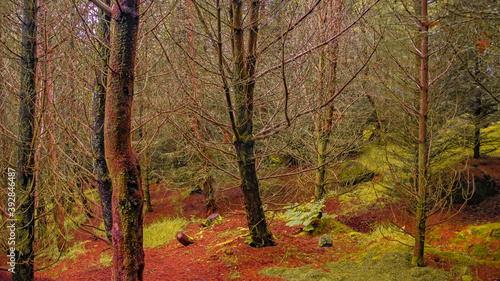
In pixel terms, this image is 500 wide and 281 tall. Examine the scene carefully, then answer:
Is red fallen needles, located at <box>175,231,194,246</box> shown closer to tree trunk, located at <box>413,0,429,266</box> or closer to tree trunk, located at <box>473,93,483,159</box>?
tree trunk, located at <box>413,0,429,266</box>

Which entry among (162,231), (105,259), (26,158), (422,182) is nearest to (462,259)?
(422,182)

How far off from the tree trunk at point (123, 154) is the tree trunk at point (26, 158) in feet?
8.16

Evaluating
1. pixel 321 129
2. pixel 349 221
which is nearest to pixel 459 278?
pixel 321 129

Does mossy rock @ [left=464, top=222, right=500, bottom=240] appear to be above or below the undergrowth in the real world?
above

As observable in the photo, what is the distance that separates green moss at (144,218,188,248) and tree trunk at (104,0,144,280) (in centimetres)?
689

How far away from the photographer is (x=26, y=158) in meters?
4.38

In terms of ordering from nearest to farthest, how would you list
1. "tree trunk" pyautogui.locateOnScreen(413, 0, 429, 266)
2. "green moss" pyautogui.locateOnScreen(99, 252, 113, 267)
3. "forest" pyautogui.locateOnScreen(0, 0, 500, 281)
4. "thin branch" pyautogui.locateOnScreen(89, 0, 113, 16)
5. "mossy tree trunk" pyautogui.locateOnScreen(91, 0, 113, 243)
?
"thin branch" pyautogui.locateOnScreen(89, 0, 113, 16)
"forest" pyautogui.locateOnScreen(0, 0, 500, 281)
"mossy tree trunk" pyautogui.locateOnScreen(91, 0, 113, 243)
"tree trunk" pyautogui.locateOnScreen(413, 0, 429, 266)
"green moss" pyautogui.locateOnScreen(99, 252, 113, 267)

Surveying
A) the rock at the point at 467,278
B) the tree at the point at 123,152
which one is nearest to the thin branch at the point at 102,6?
the tree at the point at 123,152

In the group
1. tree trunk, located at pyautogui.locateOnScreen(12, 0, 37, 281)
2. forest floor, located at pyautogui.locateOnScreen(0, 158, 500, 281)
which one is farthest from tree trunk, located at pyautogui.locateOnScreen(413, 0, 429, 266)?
tree trunk, located at pyautogui.locateOnScreen(12, 0, 37, 281)

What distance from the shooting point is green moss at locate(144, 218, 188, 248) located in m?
9.04

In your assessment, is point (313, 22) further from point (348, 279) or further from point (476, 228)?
point (476, 228)

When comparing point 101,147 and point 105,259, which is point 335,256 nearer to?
point 101,147

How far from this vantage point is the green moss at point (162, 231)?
904cm

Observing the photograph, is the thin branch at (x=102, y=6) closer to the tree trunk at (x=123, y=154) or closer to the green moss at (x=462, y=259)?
the tree trunk at (x=123, y=154)
